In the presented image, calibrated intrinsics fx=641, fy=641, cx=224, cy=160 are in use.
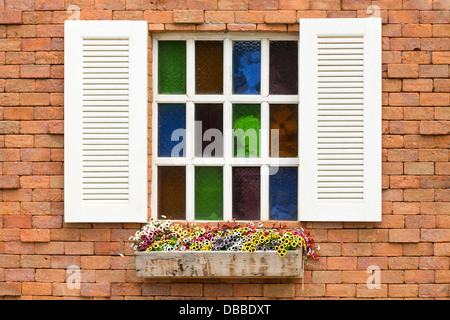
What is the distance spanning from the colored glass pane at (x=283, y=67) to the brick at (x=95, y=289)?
204cm

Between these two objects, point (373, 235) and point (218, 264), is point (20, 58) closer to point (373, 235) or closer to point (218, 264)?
point (218, 264)

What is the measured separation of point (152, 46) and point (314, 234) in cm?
198

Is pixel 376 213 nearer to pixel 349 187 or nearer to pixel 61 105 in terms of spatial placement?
pixel 349 187

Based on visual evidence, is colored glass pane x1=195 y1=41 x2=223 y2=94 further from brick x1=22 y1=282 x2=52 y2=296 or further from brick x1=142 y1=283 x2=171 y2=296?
brick x1=22 y1=282 x2=52 y2=296

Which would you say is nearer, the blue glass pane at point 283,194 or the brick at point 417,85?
the brick at point 417,85

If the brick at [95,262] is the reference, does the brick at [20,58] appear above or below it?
above

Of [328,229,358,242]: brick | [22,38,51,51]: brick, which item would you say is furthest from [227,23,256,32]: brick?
[328,229,358,242]: brick

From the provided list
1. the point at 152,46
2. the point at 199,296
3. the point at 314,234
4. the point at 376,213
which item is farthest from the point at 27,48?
the point at 376,213

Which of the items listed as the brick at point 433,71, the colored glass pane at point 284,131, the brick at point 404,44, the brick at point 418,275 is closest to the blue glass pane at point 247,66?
the colored glass pane at point 284,131

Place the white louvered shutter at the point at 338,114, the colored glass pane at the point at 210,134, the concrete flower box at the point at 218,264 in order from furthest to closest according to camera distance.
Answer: the colored glass pane at the point at 210,134 < the white louvered shutter at the point at 338,114 < the concrete flower box at the point at 218,264

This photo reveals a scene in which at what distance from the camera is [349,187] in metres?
5.00

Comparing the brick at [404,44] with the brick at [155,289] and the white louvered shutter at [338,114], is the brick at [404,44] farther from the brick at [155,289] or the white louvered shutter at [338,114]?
the brick at [155,289]

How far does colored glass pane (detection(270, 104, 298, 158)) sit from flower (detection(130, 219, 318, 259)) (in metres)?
0.62

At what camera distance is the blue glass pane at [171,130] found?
5188 mm
